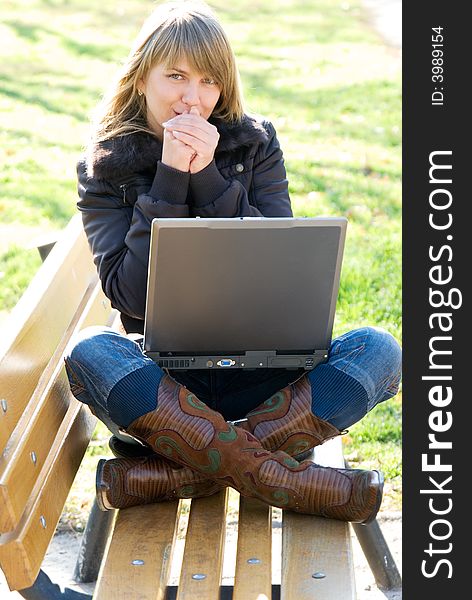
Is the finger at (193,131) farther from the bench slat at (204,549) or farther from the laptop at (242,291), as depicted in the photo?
the bench slat at (204,549)

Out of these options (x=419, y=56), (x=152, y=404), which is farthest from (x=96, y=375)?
(x=419, y=56)

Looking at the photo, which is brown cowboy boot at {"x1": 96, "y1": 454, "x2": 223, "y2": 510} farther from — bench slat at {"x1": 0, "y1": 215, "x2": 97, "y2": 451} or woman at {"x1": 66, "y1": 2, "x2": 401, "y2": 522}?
bench slat at {"x1": 0, "y1": 215, "x2": 97, "y2": 451}

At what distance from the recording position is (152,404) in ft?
8.46

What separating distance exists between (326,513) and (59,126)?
5109 mm

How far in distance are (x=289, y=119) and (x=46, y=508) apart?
548 centimetres

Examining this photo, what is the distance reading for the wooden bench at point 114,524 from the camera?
2273 millimetres

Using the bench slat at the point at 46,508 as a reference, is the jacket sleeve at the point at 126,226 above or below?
above

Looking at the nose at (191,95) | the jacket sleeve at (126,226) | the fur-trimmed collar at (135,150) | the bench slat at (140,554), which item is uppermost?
the nose at (191,95)

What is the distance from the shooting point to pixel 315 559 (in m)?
2.39

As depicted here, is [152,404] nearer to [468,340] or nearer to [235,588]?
[235,588]

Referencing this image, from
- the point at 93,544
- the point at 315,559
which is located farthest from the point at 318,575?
the point at 93,544

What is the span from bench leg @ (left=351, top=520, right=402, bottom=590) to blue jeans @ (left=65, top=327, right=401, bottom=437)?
53cm

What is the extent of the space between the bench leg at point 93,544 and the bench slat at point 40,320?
0.53 metres

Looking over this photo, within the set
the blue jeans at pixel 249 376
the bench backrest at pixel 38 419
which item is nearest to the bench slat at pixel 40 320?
the bench backrest at pixel 38 419
